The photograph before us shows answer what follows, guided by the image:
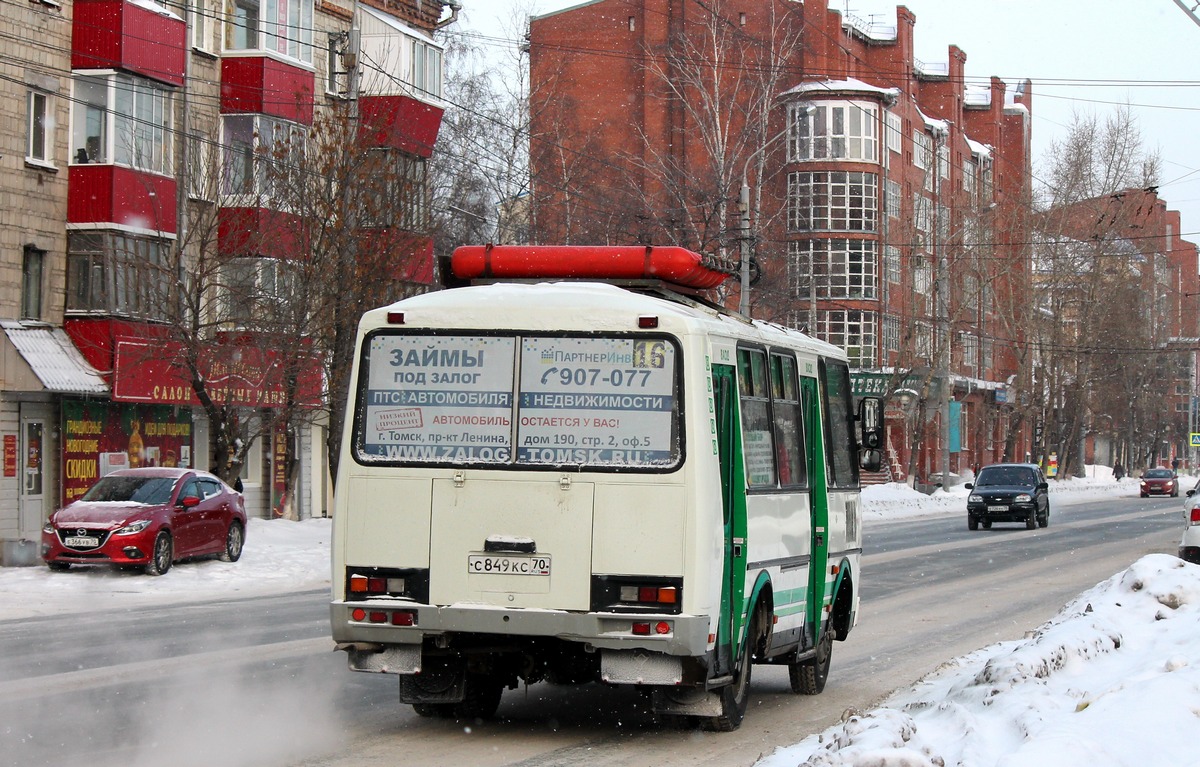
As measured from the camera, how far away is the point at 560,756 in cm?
918

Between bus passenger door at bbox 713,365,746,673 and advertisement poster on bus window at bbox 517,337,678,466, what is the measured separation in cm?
43

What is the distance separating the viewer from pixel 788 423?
1147cm

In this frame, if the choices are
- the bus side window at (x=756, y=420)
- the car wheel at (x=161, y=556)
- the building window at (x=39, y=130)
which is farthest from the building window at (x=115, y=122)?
the bus side window at (x=756, y=420)

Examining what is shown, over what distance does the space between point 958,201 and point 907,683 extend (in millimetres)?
64618

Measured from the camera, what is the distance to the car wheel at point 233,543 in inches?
1036

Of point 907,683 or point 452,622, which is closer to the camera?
point 452,622

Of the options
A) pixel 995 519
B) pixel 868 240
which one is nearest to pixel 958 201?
pixel 868 240

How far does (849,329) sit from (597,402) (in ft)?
213

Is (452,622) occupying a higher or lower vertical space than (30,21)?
lower

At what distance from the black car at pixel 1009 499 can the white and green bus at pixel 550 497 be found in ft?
106

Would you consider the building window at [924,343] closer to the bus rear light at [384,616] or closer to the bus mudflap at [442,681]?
the bus mudflap at [442,681]

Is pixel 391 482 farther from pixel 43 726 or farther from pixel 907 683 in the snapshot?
pixel 907 683

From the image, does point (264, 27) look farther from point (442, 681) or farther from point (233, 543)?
point (442, 681)

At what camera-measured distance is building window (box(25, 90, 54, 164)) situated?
32.0 metres
